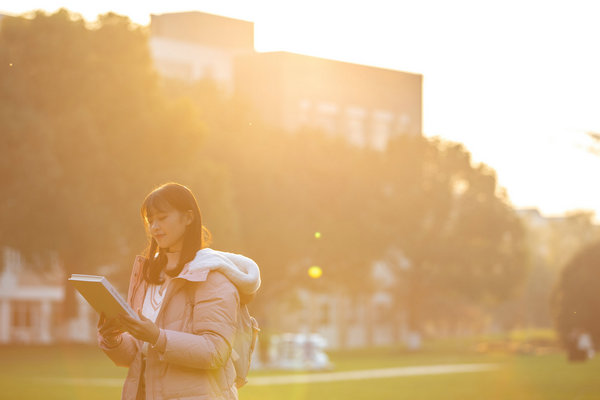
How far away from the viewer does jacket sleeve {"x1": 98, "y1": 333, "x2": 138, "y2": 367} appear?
15.3ft

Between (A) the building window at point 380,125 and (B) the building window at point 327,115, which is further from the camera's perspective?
(A) the building window at point 380,125

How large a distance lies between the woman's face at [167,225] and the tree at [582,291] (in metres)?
34.5

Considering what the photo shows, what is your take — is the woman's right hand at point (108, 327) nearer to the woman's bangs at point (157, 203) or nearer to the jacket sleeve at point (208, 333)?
the jacket sleeve at point (208, 333)

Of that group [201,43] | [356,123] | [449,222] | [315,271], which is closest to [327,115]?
[356,123]

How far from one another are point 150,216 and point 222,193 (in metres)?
36.5

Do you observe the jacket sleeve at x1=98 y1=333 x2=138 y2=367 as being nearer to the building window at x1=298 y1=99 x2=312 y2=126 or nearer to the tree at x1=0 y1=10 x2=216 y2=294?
the tree at x1=0 y1=10 x2=216 y2=294

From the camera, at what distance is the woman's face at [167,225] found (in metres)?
4.67

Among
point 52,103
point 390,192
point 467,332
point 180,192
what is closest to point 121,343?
point 180,192

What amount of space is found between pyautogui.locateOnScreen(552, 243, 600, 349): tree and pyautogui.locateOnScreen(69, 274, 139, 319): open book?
3483 cm

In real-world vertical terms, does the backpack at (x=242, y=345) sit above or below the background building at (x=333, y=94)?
below

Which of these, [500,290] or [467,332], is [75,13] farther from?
[467,332]

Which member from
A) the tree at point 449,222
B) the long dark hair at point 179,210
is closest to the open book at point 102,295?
the long dark hair at point 179,210

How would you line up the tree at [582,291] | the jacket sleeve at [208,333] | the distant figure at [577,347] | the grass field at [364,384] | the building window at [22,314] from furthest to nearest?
the building window at [22,314] < the distant figure at [577,347] < the tree at [582,291] < the grass field at [364,384] < the jacket sleeve at [208,333]

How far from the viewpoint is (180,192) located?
470cm
